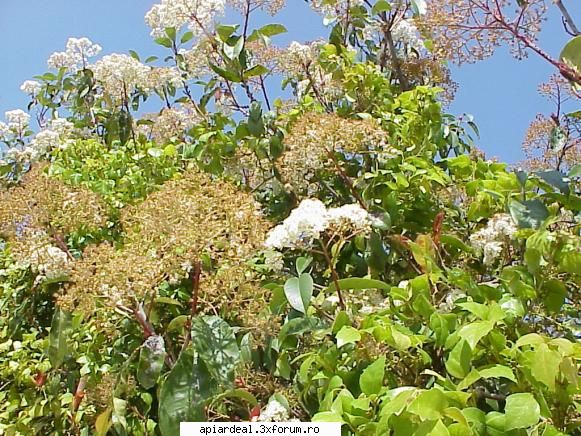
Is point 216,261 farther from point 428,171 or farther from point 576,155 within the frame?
point 576,155

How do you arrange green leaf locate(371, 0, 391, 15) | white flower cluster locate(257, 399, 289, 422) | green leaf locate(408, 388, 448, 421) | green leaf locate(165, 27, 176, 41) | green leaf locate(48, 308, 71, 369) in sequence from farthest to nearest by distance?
1. green leaf locate(165, 27, 176, 41)
2. green leaf locate(371, 0, 391, 15)
3. green leaf locate(48, 308, 71, 369)
4. white flower cluster locate(257, 399, 289, 422)
5. green leaf locate(408, 388, 448, 421)

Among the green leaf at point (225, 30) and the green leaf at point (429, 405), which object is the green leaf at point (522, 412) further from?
the green leaf at point (225, 30)

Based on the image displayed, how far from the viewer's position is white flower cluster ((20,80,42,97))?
322cm

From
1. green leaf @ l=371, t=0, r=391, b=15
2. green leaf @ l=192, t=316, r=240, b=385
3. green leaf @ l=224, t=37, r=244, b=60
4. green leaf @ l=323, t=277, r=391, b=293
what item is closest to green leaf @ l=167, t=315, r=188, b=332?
green leaf @ l=192, t=316, r=240, b=385

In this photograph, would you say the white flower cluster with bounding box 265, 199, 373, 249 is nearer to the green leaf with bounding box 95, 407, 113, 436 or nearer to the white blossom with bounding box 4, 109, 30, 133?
the green leaf with bounding box 95, 407, 113, 436

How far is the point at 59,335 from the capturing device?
5.64ft

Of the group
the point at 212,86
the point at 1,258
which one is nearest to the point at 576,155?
the point at 212,86

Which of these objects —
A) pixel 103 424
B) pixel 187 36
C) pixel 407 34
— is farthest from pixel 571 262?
pixel 187 36

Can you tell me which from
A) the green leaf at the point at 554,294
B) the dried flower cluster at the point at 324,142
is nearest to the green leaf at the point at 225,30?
the dried flower cluster at the point at 324,142

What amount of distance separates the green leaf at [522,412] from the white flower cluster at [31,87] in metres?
2.70

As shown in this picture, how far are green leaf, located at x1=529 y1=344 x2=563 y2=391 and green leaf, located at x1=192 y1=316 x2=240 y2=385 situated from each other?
1.80 feet

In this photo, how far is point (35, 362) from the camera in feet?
6.68

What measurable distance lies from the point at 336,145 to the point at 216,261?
1.39 ft

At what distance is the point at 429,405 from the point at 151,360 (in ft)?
2.09
